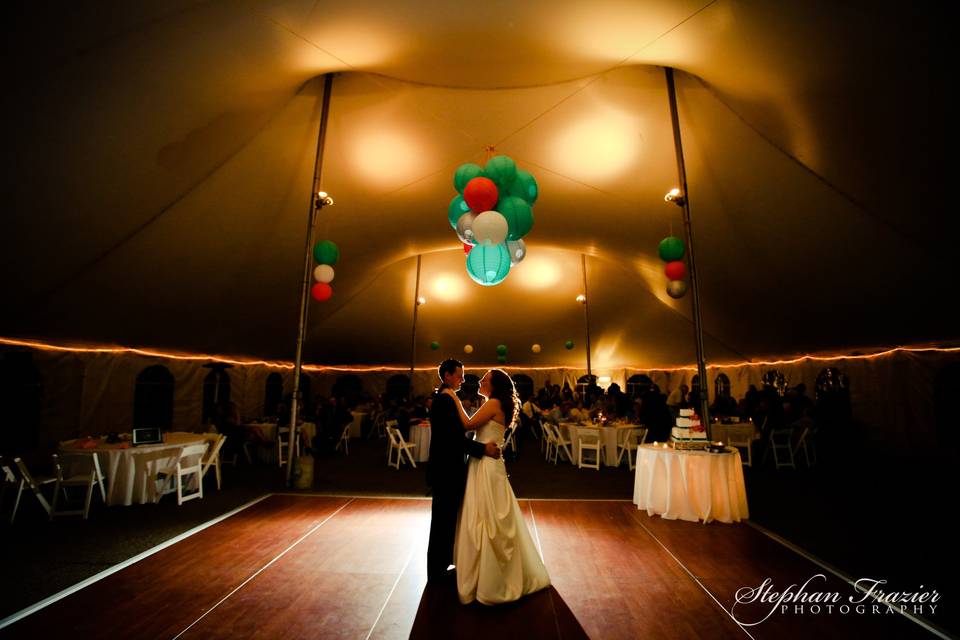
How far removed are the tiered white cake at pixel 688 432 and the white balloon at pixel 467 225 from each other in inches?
123

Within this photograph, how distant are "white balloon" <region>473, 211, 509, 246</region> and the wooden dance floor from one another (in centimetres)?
284

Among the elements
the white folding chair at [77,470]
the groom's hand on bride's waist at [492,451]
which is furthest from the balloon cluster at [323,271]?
the groom's hand on bride's waist at [492,451]

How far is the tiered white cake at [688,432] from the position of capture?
16.6ft

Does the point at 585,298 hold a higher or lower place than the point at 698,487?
higher

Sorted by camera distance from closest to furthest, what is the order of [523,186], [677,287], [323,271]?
[523,186] → [323,271] → [677,287]

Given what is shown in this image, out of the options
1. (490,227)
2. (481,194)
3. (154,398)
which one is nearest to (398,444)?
(490,227)

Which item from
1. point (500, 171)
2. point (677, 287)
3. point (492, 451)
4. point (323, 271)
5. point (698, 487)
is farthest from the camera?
point (677, 287)

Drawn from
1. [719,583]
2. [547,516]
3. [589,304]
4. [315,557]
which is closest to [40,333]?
[315,557]

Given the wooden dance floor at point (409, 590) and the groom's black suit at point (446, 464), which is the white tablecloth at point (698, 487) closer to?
the wooden dance floor at point (409, 590)

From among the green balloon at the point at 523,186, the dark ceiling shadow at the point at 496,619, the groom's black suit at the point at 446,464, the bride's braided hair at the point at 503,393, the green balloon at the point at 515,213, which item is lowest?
the dark ceiling shadow at the point at 496,619

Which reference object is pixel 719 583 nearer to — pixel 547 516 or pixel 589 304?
pixel 547 516

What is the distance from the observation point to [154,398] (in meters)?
10.3

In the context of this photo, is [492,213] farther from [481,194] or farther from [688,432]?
[688,432]

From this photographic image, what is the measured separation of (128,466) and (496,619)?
488 cm
